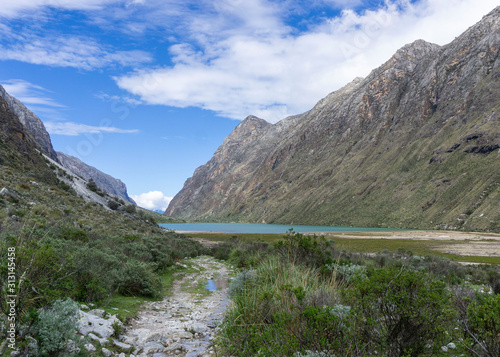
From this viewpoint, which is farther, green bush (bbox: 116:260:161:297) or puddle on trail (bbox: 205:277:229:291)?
puddle on trail (bbox: 205:277:229:291)

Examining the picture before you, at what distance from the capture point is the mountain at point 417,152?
92.8 m

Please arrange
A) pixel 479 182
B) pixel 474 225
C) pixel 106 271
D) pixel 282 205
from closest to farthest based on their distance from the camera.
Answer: pixel 106 271, pixel 474 225, pixel 479 182, pixel 282 205

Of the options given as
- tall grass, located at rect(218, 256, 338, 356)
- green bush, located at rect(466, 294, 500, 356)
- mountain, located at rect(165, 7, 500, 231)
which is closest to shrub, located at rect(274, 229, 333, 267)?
tall grass, located at rect(218, 256, 338, 356)

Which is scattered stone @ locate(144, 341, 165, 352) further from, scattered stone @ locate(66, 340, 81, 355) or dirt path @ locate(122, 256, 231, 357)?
scattered stone @ locate(66, 340, 81, 355)

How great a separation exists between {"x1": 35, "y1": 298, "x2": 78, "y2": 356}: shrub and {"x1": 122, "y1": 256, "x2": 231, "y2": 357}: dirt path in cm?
161

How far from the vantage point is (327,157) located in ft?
625

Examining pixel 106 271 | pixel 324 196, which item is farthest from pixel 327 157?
pixel 106 271

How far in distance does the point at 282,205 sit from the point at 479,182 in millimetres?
110214

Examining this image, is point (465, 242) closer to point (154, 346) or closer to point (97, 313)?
point (154, 346)

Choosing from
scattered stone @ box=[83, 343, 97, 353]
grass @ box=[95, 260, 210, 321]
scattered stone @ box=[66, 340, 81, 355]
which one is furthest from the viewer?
grass @ box=[95, 260, 210, 321]

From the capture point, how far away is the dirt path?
5543mm

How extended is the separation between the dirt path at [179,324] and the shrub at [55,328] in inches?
63.5

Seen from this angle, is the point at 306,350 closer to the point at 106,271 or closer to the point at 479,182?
the point at 106,271

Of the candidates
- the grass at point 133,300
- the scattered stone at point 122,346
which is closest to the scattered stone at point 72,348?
the scattered stone at point 122,346
